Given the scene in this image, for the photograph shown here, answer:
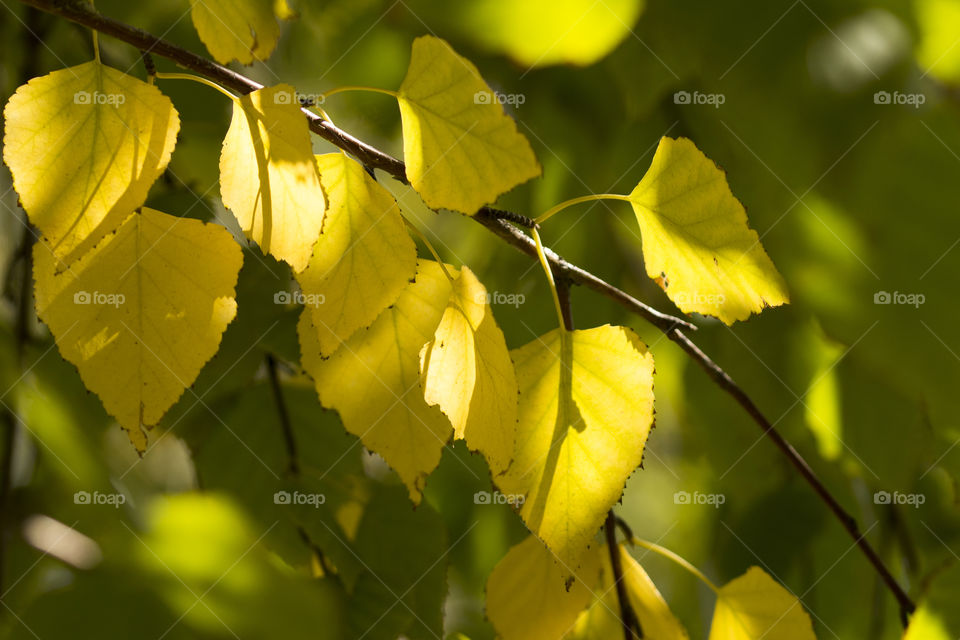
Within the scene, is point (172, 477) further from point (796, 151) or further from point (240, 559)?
point (796, 151)

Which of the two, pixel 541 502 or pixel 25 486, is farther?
pixel 25 486

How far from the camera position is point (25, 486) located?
0.52m

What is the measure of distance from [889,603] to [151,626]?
1.57 feet

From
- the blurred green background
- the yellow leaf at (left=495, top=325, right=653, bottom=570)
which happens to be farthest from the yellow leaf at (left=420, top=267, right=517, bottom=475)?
the blurred green background

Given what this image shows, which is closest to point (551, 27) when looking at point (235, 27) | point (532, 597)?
point (235, 27)

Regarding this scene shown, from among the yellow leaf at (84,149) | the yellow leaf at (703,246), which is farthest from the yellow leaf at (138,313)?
the yellow leaf at (703,246)

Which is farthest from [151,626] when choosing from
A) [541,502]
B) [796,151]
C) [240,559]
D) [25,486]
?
[796,151]

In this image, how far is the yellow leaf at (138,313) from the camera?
0.76ft

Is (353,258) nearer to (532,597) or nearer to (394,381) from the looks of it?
(394,381)

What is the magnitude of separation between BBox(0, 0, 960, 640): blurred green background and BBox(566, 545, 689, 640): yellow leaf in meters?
0.09

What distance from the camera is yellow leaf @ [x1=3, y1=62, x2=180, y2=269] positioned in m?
0.21

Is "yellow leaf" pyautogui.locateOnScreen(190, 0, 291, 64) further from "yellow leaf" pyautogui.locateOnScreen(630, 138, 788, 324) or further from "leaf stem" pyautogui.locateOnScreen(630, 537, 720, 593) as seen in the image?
"leaf stem" pyautogui.locateOnScreen(630, 537, 720, 593)

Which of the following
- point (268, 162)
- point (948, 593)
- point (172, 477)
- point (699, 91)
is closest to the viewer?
A: point (268, 162)

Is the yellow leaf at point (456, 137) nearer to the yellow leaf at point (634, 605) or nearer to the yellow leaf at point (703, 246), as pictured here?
the yellow leaf at point (703, 246)
